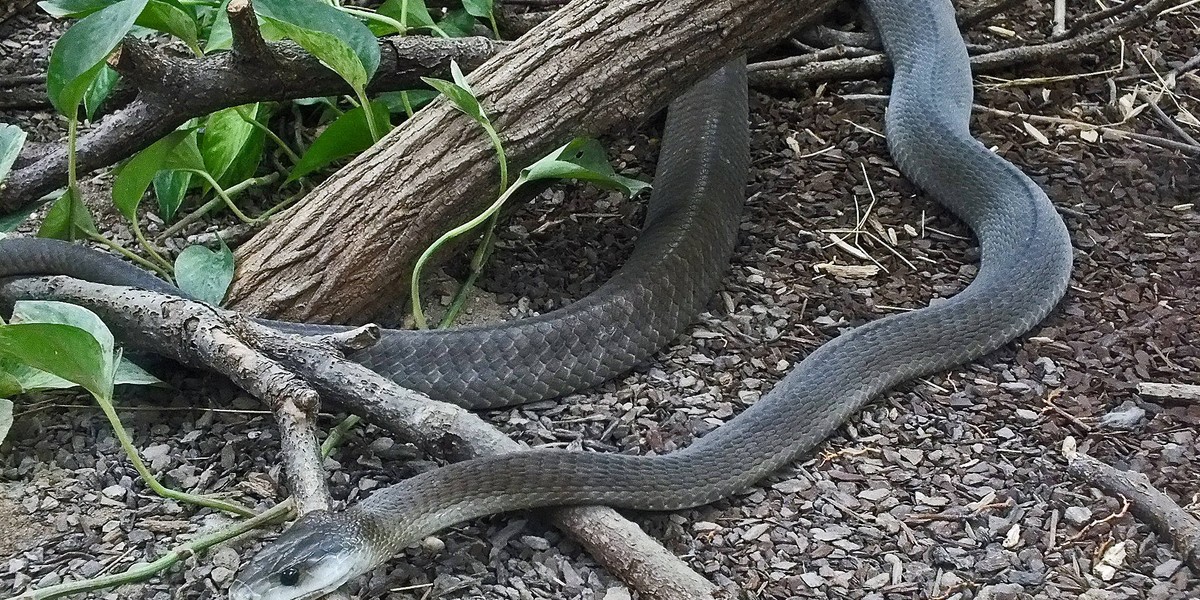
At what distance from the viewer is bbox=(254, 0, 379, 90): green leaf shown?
2.75 m

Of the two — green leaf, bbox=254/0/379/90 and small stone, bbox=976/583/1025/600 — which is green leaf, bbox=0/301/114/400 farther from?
small stone, bbox=976/583/1025/600

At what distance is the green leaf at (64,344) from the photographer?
215cm

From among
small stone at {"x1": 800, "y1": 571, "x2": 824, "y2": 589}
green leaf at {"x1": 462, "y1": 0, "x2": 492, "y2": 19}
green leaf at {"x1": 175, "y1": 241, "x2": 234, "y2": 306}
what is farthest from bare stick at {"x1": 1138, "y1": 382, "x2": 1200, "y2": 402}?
green leaf at {"x1": 175, "y1": 241, "x2": 234, "y2": 306}

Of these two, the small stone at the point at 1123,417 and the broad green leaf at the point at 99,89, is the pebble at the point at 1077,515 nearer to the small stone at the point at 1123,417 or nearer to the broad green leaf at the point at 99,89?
the small stone at the point at 1123,417

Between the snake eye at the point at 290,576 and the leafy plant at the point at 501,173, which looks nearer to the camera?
the snake eye at the point at 290,576

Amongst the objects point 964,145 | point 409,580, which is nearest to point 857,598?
point 409,580

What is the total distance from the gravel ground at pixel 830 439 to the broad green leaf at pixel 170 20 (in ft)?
3.33

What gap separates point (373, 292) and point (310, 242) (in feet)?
0.75

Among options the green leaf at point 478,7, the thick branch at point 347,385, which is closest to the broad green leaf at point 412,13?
the green leaf at point 478,7

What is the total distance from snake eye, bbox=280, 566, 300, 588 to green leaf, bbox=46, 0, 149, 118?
1.33m

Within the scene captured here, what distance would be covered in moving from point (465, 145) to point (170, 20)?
3.02 ft

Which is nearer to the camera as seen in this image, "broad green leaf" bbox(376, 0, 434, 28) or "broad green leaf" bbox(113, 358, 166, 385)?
"broad green leaf" bbox(113, 358, 166, 385)

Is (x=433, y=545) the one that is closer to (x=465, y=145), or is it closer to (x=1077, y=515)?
(x=465, y=145)

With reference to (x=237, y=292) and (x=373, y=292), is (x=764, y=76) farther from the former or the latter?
(x=237, y=292)
